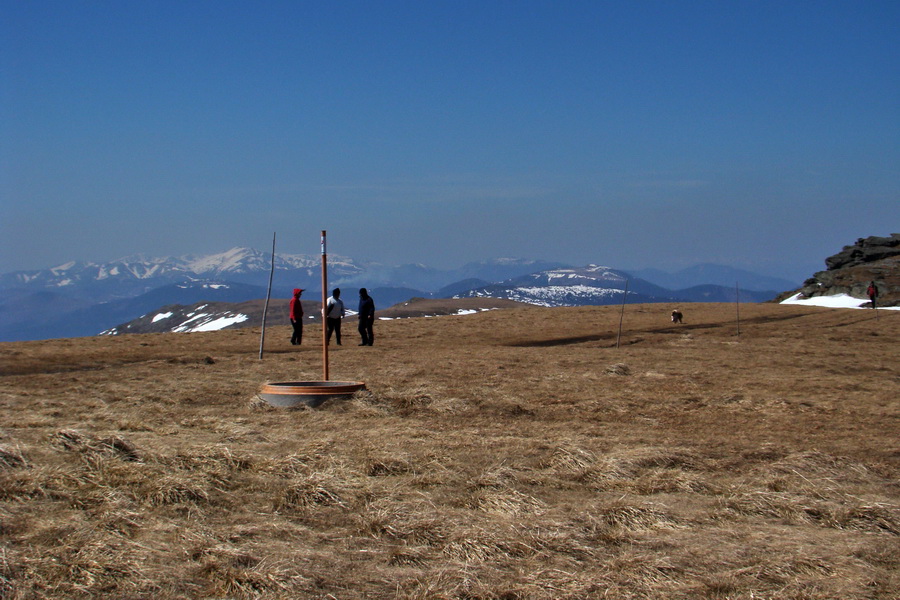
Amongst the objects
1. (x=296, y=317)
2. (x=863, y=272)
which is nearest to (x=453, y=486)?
(x=296, y=317)

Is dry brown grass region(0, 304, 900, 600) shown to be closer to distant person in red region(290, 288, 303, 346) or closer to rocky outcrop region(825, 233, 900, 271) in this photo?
distant person in red region(290, 288, 303, 346)

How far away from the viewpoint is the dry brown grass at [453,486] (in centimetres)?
584

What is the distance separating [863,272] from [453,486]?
72871mm

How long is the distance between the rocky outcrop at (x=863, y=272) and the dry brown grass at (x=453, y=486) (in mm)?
53141

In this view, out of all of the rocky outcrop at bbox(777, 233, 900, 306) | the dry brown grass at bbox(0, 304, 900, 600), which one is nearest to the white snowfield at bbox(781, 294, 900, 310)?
the rocky outcrop at bbox(777, 233, 900, 306)

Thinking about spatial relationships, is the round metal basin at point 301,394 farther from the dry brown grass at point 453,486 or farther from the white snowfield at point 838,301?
the white snowfield at point 838,301

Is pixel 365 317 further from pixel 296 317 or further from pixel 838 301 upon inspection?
pixel 838 301

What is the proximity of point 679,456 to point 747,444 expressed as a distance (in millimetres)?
1918

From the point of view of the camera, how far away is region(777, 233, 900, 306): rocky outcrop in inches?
2589

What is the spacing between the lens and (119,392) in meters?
15.0

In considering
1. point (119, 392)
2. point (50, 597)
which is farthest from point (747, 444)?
point (119, 392)

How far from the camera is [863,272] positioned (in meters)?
70.8

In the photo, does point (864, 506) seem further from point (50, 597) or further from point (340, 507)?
point (50, 597)

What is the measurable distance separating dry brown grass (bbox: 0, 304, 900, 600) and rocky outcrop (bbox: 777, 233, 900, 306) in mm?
53141
